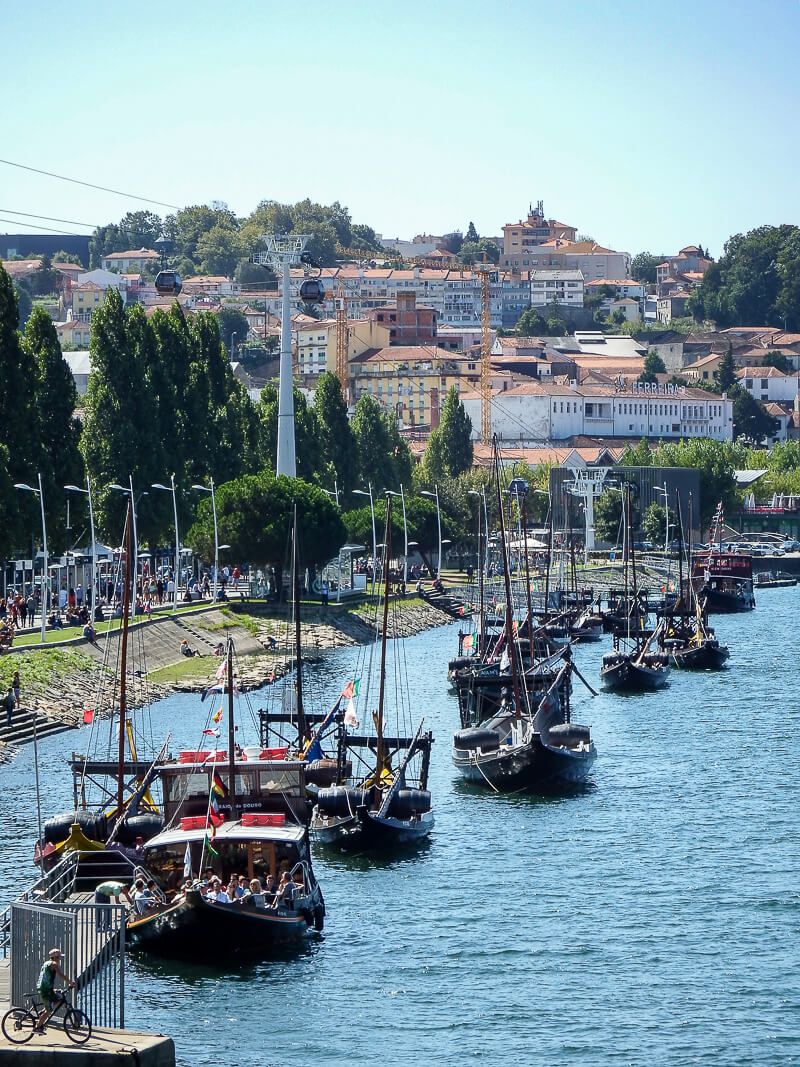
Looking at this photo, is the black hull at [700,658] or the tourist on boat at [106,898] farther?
the black hull at [700,658]

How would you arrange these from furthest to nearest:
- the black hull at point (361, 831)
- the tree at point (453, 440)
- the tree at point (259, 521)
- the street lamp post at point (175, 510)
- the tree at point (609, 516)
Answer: the tree at point (453, 440)
the tree at point (609, 516)
the tree at point (259, 521)
the street lamp post at point (175, 510)
the black hull at point (361, 831)

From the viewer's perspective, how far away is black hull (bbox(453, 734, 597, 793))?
63312mm

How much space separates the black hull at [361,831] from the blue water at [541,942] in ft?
1.81

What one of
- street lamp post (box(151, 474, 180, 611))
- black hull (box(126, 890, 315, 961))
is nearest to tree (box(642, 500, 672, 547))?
street lamp post (box(151, 474, 180, 611))

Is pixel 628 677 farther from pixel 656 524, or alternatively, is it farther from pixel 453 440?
pixel 453 440

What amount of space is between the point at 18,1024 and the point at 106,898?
30.9 feet

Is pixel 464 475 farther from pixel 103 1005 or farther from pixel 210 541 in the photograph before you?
pixel 103 1005

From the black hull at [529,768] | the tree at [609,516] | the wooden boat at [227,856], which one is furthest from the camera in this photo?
the tree at [609,516]

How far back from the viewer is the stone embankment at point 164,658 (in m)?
75.2

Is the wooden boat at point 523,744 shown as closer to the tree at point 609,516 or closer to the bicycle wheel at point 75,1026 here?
the bicycle wheel at point 75,1026

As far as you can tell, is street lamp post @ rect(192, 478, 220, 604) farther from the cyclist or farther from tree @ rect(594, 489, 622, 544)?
A: the cyclist

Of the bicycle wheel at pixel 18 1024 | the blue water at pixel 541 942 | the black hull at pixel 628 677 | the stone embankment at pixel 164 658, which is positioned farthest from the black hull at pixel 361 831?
the black hull at pixel 628 677

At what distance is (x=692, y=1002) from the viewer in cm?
4081

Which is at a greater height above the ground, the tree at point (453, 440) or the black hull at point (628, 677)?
the tree at point (453, 440)
